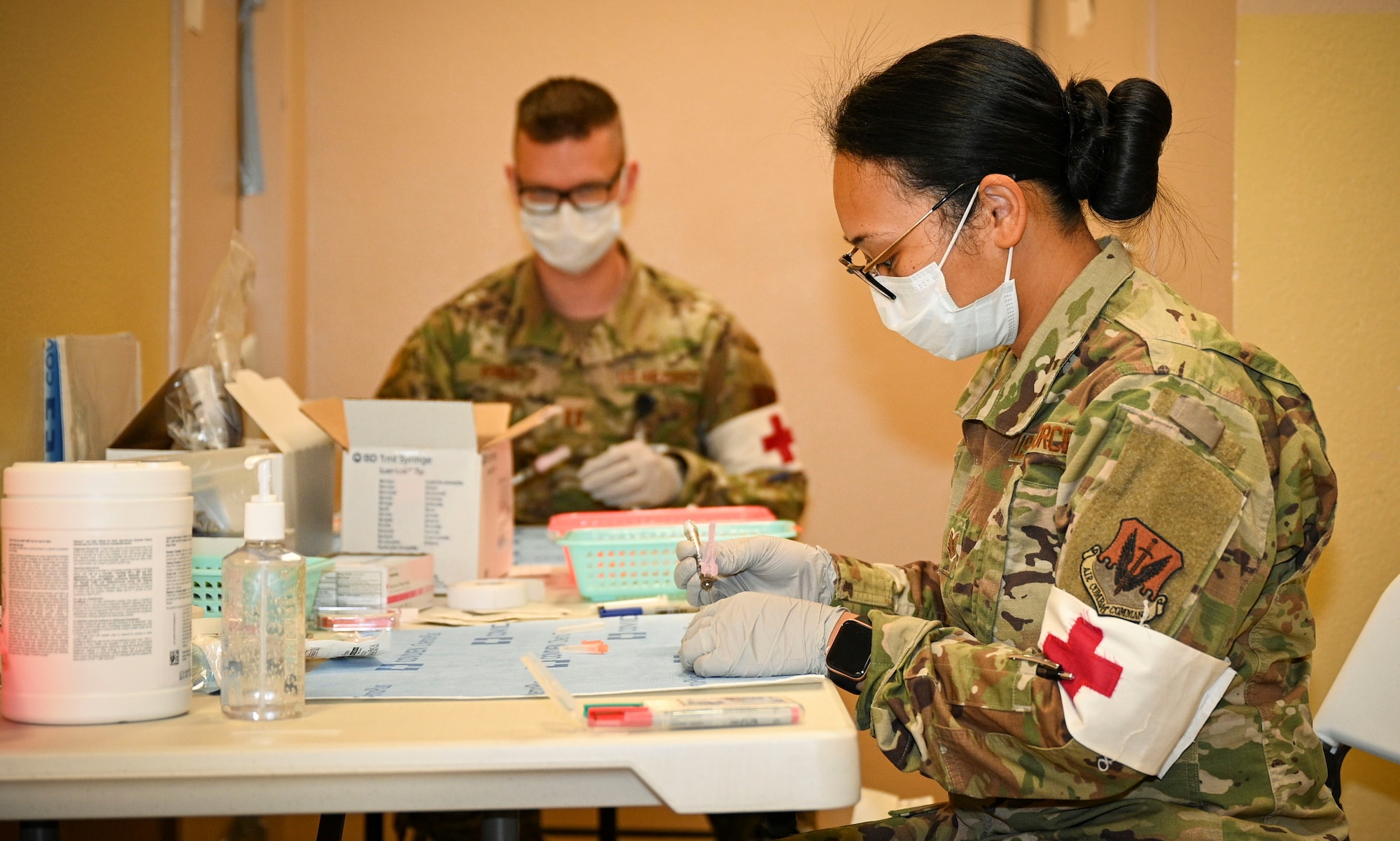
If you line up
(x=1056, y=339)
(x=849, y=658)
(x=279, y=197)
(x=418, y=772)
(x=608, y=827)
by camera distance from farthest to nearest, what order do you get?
(x=279, y=197), (x=608, y=827), (x=1056, y=339), (x=849, y=658), (x=418, y=772)

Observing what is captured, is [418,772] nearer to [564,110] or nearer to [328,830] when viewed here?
[328,830]

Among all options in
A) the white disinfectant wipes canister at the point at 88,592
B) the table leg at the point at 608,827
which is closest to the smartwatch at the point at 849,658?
the white disinfectant wipes canister at the point at 88,592

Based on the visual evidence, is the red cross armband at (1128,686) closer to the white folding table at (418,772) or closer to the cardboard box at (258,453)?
the white folding table at (418,772)

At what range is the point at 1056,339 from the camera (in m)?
1.15

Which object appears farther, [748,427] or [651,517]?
[748,427]

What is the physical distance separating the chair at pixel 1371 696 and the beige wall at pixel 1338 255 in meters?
0.50

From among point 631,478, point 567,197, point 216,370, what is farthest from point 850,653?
point 567,197

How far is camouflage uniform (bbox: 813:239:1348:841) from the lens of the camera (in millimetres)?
903

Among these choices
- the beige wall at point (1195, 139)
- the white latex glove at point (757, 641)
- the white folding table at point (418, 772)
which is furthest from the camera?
the beige wall at point (1195, 139)

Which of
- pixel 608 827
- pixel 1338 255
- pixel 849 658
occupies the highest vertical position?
pixel 1338 255

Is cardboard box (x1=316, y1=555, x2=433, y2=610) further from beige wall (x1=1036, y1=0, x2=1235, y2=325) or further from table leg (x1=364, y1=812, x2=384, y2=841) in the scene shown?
beige wall (x1=1036, y1=0, x2=1235, y2=325)

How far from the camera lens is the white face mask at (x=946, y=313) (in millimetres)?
1235

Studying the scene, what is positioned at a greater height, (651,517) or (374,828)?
(651,517)

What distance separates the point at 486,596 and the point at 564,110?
1.91 meters
